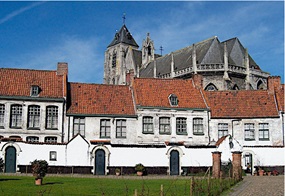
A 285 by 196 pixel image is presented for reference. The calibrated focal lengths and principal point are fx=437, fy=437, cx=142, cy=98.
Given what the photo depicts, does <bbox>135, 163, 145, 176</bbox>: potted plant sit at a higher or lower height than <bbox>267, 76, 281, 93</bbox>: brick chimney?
lower

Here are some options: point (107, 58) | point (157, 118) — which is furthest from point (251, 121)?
point (107, 58)

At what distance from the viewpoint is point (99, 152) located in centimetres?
3250

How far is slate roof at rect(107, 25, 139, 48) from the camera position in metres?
94.4

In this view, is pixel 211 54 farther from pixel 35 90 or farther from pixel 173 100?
pixel 35 90

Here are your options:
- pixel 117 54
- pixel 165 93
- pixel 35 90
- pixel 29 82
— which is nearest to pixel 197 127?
pixel 165 93

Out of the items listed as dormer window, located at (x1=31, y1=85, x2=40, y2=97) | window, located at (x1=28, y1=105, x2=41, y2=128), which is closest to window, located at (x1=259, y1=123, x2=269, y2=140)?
window, located at (x1=28, y1=105, x2=41, y2=128)

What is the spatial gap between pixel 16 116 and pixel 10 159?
5.79m

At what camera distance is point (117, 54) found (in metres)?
93.2

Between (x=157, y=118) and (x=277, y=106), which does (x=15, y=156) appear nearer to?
(x=157, y=118)

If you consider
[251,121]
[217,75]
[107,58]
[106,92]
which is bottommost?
[251,121]

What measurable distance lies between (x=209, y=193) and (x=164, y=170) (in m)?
16.5

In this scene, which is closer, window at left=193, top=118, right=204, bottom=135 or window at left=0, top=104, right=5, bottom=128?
window at left=0, top=104, right=5, bottom=128

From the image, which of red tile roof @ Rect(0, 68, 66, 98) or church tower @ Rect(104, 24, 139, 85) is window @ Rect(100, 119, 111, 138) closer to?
red tile roof @ Rect(0, 68, 66, 98)

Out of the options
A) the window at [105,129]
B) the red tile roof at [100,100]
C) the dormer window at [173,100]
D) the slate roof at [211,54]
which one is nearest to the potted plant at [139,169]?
the window at [105,129]
